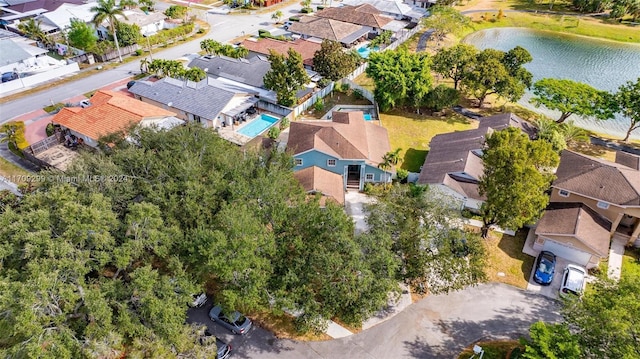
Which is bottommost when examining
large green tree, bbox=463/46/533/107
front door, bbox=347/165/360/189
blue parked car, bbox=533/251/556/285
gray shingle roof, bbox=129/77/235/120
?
blue parked car, bbox=533/251/556/285

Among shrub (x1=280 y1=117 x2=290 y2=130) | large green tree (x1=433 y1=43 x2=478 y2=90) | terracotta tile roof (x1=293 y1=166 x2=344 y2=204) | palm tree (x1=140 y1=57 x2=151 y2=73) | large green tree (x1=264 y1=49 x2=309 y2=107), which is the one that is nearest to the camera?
terracotta tile roof (x1=293 y1=166 x2=344 y2=204)

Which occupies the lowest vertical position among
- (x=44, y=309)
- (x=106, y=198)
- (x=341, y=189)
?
(x=341, y=189)

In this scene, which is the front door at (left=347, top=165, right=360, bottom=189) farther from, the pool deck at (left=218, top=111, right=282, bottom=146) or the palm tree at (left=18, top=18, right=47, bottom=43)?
the palm tree at (left=18, top=18, right=47, bottom=43)

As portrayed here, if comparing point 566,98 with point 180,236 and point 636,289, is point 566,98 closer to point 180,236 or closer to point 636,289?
point 636,289

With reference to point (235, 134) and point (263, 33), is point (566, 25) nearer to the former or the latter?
point (263, 33)

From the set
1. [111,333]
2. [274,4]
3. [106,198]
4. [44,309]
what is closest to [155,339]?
[111,333]

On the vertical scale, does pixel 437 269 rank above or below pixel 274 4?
below

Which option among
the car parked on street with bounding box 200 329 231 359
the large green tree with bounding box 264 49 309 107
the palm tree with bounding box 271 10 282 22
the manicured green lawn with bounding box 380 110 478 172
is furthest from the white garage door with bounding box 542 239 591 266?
the palm tree with bounding box 271 10 282 22
